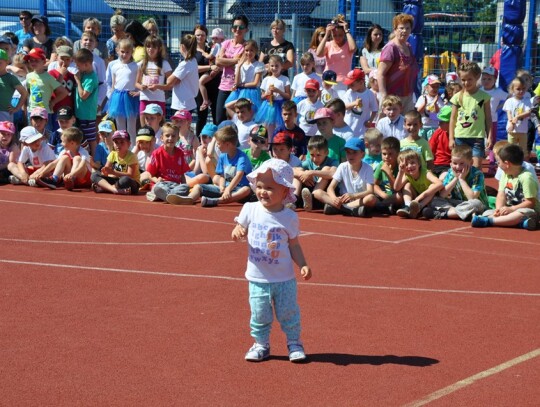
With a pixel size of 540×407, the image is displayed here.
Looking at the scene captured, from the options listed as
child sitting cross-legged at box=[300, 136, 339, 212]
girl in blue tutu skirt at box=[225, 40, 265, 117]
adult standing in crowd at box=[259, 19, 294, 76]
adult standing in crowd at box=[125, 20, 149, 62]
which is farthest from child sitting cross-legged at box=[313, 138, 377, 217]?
adult standing in crowd at box=[125, 20, 149, 62]

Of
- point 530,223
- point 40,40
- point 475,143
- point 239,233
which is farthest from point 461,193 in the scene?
point 40,40

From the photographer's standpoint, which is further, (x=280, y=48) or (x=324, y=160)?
(x=280, y=48)

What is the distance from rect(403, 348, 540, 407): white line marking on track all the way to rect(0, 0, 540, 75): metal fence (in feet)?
39.6

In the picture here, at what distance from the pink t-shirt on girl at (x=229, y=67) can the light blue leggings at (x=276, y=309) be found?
1052 centimetres

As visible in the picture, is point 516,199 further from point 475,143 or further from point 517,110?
point 517,110

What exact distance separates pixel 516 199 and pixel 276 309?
595 centimetres

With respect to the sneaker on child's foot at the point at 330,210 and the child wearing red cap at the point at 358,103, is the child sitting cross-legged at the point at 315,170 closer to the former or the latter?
the sneaker on child's foot at the point at 330,210

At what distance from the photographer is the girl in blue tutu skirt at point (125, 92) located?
1584cm

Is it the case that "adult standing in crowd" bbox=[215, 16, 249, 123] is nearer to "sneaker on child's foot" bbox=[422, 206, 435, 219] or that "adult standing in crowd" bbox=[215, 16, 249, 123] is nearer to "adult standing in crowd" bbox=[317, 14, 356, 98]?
"adult standing in crowd" bbox=[317, 14, 356, 98]

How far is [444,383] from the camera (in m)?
5.74

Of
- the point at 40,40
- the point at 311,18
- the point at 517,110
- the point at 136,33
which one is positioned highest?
the point at 311,18

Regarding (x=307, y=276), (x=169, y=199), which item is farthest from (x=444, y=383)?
(x=169, y=199)

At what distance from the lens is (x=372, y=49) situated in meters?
16.2

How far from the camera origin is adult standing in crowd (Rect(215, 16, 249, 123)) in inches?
647
